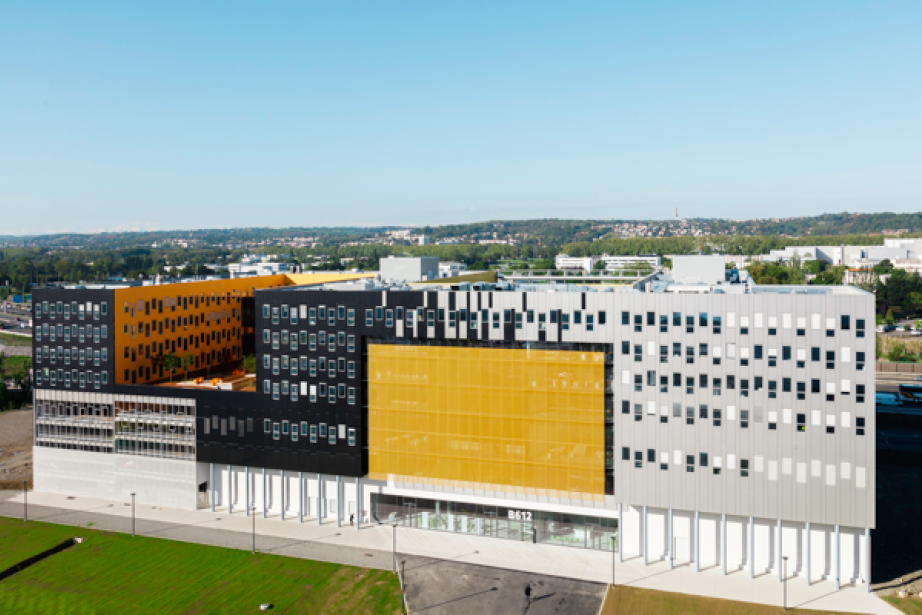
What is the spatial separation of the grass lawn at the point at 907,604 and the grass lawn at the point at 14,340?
179938 millimetres

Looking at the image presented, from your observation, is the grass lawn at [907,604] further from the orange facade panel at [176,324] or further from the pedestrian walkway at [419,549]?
the orange facade panel at [176,324]

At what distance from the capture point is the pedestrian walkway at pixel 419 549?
51.9 m

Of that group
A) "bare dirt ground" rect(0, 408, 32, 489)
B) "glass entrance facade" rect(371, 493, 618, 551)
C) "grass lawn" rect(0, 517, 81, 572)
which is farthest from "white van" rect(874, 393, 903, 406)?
"bare dirt ground" rect(0, 408, 32, 489)

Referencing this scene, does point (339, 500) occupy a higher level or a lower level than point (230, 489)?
higher

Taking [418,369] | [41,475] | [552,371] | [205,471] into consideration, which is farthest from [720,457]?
[41,475]

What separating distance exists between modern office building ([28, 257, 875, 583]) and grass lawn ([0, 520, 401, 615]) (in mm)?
9944

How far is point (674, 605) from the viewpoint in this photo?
164 ft

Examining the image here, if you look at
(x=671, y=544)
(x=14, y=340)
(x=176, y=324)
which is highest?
(x=176, y=324)

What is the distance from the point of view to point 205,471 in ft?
235

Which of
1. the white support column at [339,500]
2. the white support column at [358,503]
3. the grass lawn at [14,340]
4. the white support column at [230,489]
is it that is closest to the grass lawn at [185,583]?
the white support column at [339,500]

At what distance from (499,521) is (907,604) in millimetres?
31449

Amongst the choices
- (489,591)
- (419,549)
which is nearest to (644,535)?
(489,591)

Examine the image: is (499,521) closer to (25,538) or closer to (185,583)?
(185,583)

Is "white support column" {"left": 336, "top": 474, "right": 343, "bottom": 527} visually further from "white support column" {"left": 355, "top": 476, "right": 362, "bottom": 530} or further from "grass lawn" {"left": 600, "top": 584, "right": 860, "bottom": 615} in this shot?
"grass lawn" {"left": 600, "top": 584, "right": 860, "bottom": 615}
